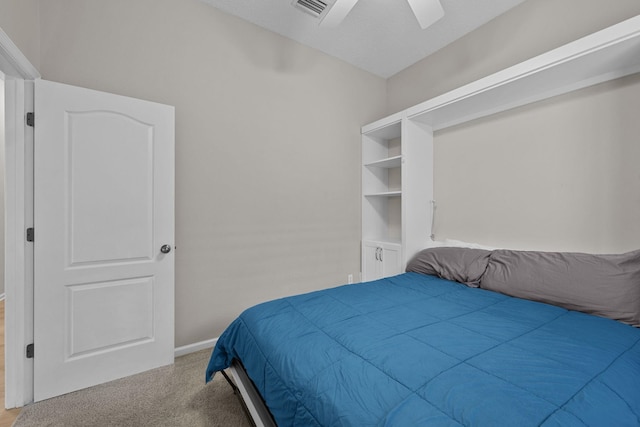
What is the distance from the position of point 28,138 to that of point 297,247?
2.11 m

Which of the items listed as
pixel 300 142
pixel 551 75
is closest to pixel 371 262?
pixel 300 142

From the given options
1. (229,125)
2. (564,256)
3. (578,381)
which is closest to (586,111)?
(564,256)

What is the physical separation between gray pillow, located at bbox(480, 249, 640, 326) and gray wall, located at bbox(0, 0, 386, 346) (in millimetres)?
1616

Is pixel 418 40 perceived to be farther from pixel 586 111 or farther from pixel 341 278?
pixel 341 278

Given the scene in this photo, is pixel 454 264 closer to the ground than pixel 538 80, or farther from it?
closer to the ground

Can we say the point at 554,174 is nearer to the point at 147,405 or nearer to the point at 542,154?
the point at 542,154

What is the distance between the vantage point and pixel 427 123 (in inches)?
111

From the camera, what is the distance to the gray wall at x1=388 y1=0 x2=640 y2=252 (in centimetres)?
176

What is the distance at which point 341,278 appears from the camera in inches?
122

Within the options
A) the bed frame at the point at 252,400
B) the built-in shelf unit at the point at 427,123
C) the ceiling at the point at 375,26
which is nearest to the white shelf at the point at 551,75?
the built-in shelf unit at the point at 427,123

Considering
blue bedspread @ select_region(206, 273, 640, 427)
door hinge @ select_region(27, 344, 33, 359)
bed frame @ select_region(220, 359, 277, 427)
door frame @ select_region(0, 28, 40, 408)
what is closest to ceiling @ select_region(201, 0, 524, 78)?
door frame @ select_region(0, 28, 40, 408)

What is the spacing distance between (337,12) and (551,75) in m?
1.56

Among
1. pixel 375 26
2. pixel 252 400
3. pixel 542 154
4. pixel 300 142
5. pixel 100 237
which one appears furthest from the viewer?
pixel 300 142

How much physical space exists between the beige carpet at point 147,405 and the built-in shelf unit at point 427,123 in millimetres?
1929
